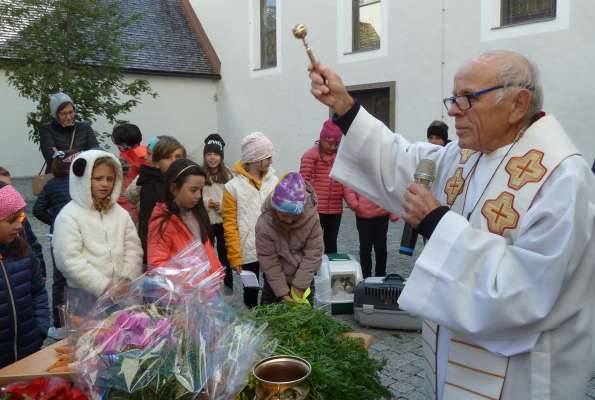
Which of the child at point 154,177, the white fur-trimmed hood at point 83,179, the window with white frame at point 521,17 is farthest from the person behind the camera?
the window with white frame at point 521,17

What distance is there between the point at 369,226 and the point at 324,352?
3624 mm

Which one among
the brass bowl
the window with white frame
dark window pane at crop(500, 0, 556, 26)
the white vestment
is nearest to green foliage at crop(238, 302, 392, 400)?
the brass bowl

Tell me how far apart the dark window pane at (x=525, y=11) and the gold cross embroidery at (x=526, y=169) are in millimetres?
8106

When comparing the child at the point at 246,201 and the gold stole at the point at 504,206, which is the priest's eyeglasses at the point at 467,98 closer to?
the gold stole at the point at 504,206

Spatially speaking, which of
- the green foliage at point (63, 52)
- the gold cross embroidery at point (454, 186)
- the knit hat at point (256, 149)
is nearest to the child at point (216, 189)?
the knit hat at point (256, 149)

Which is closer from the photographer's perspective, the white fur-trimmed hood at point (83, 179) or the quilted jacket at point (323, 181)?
the white fur-trimmed hood at point (83, 179)

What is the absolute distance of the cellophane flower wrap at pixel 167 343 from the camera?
146 centimetres

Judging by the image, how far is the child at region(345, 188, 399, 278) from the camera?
17.9 ft

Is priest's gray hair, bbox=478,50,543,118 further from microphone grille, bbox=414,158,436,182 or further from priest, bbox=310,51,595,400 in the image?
microphone grille, bbox=414,158,436,182

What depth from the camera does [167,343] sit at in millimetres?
1501

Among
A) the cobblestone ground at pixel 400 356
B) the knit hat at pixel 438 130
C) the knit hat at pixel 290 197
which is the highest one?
the knit hat at pixel 438 130

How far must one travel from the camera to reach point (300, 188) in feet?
11.9

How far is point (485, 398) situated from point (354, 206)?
3.71 m

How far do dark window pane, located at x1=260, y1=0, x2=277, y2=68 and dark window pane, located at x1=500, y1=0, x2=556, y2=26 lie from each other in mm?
6386
